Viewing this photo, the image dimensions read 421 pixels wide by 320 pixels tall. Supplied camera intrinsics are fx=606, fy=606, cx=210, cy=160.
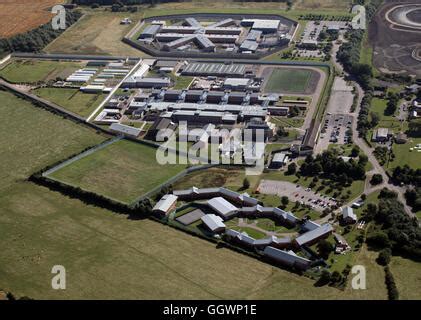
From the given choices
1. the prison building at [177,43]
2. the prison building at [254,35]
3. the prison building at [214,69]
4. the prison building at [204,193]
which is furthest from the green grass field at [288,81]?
the prison building at [204,193]

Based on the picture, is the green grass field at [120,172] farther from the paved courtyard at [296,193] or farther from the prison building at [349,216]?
the prison building at [349,216]

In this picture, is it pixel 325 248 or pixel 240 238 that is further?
pixel 240 238

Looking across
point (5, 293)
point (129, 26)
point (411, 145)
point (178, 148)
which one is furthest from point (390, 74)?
point (5, 293)

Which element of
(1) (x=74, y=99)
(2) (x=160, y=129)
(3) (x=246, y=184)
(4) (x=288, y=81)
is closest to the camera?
(3) (x=246, y=184)

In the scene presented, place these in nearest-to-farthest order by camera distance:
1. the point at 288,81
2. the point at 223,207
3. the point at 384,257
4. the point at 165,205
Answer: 1. the point at 384,257
2. the point at 223,207
3. the point at 165,205
4. the point at 288,81

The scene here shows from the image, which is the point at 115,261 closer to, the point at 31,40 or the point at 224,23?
the point at 31,40

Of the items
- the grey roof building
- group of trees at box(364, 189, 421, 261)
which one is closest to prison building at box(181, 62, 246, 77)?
the grey roof building

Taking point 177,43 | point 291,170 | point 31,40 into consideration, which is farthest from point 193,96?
point 31,40
